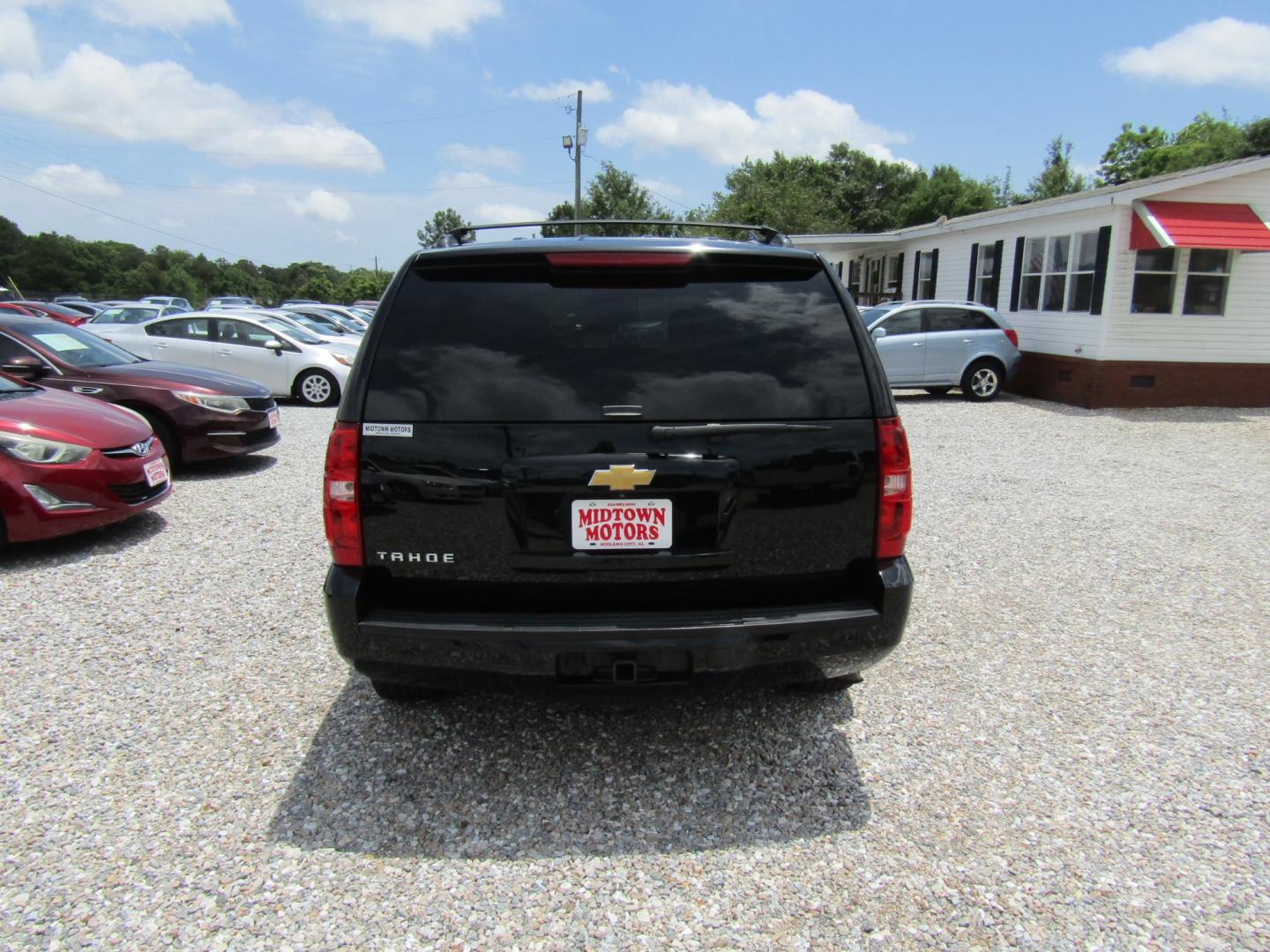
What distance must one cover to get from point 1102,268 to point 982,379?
2440mm

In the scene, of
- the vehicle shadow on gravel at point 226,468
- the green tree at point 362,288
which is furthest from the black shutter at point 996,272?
the green tree at point 362,288

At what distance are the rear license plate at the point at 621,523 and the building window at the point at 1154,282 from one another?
1331 cm

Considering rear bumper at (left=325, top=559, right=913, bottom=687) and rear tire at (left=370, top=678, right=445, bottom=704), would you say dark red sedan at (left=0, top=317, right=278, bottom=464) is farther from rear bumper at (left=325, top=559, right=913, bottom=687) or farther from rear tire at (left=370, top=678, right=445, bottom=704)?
rear bumper at (left=325, top=559, right=913, bottom=687)

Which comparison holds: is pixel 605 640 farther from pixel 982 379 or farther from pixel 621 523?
pixel 982 379

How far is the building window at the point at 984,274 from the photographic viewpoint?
16844mm

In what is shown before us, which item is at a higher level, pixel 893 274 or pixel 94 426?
pixel 893 274

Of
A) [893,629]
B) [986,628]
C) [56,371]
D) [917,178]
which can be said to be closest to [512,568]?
[893,629]

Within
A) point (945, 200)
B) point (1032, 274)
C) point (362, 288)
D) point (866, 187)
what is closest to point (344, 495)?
Result: point (1032, 274)

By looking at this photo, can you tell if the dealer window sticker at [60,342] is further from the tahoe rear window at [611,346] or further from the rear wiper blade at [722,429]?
the rear wiper blade at [722,429]

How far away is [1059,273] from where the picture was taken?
1436 centimetres

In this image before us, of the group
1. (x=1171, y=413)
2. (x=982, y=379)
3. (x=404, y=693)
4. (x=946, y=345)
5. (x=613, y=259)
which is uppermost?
(x=946, y=345)

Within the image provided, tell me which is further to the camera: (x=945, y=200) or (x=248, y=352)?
(x=945, y=200)

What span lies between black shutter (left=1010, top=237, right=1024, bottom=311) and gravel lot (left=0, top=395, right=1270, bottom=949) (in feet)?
39.5

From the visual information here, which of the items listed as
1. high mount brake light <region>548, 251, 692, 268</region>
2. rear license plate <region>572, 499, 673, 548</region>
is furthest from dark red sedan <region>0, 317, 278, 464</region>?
rear license plate <region>572, 499, 673, 548</region>
